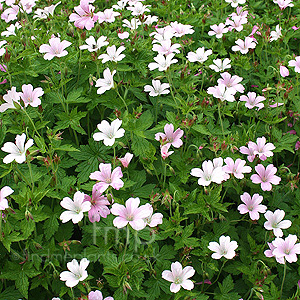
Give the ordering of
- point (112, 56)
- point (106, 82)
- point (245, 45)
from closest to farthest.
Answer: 1. point (106, 82)
2. point (112, 56)
3. point (245, 45)

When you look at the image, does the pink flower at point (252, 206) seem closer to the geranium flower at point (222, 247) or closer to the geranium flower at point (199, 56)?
the geranium flower at point (222, 247)

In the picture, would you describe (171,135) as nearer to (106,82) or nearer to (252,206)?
(106,82)

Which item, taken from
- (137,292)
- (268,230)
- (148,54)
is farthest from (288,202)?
(148,54)

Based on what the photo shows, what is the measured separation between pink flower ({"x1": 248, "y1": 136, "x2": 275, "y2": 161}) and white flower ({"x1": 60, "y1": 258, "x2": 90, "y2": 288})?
1448 millimetres

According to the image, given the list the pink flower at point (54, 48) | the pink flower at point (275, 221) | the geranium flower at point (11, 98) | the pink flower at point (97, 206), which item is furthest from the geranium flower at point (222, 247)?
the pink flower at point (54, 48)

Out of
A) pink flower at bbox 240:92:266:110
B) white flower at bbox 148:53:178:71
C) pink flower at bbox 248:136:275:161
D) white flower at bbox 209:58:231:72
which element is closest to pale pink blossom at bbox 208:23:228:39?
white flower at bbox 209:58:231:72

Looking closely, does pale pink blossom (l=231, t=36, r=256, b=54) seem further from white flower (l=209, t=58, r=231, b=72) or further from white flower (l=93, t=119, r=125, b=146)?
white flower (l=93, t=119, r=125, b=146)

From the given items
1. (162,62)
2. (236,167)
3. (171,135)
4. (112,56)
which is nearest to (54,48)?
(112,56)

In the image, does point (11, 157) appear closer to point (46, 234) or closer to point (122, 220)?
point (46, 234)

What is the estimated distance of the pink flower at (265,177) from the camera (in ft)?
8.09

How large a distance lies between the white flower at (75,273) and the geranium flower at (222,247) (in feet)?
2.55

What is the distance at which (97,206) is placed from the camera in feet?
6.99

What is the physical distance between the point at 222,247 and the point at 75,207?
3.17 feet

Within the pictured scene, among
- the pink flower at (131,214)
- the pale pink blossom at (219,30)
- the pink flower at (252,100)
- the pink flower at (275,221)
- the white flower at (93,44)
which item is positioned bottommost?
the pink flower at (275,221)
